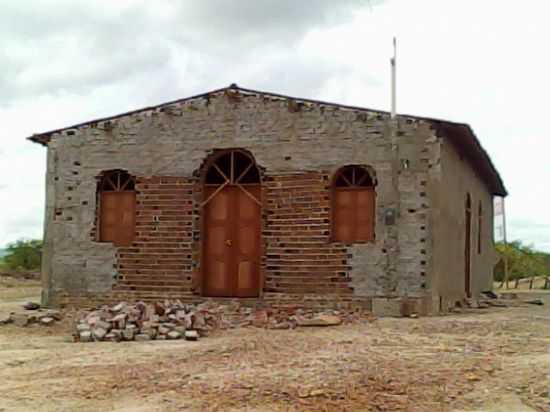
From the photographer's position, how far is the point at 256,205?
54.4 feet

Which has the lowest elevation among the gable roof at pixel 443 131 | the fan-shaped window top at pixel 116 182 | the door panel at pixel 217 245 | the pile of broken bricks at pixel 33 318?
the pile of broken bricks at pixel 33 318

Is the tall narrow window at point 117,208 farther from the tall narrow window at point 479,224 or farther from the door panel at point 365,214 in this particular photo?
the tall narrow window at point 479,224

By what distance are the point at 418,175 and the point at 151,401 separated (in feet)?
30.0

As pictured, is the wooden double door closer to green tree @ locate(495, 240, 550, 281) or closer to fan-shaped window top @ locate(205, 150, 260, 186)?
fan-shaped window top @ locate(205, 150, 260, 186)

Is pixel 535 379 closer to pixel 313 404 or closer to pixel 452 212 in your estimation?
pixel 313 404

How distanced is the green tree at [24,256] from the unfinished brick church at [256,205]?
2246 cm

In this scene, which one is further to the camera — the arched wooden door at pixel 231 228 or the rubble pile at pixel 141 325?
the arched wooden door at pixel 231 228

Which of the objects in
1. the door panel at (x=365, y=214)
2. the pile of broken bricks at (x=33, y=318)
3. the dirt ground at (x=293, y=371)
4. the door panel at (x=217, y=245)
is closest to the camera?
the dirt ground at (x=293, y=371)

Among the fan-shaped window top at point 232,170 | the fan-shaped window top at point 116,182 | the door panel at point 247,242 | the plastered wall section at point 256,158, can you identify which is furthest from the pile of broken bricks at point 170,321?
the fan-shaped window top at point 116,182

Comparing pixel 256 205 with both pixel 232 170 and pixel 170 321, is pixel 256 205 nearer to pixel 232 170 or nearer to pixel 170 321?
pixel 232 170

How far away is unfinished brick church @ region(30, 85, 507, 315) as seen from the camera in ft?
50.5

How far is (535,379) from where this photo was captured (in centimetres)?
808

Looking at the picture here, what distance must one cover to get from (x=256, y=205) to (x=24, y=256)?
1018 inches

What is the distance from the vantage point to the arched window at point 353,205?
15711mm
